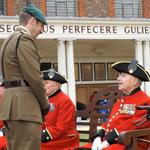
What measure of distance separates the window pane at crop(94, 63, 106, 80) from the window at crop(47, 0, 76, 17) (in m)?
3.65

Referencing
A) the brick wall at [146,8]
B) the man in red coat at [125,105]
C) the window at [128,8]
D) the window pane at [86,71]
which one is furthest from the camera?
the window pane at [86,71]

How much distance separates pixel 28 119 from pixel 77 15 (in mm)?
17033

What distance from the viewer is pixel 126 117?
18.0 ft

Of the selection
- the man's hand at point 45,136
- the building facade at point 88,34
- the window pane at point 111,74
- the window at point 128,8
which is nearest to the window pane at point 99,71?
the building facade at point 88,34

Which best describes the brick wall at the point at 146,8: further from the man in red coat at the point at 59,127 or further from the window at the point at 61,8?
the man in red coat at the point at 59,127

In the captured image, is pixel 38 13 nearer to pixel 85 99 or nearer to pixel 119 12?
pixel 119 12

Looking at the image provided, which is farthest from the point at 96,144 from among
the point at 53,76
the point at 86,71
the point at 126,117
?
the point at 86,71

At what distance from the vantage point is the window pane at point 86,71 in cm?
2400

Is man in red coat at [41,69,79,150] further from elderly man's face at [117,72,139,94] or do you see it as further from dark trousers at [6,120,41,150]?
dark trousers at [6,120,41,150]

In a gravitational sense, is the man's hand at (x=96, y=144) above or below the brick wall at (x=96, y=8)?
below

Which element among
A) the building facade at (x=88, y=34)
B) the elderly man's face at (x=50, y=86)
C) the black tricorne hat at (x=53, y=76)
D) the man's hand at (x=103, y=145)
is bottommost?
the man's hand at (x=103, y=145)

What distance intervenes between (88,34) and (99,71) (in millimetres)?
3776

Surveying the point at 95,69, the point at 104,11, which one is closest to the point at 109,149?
the point at 104,11

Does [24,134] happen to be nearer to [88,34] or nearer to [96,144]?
[96,144]
